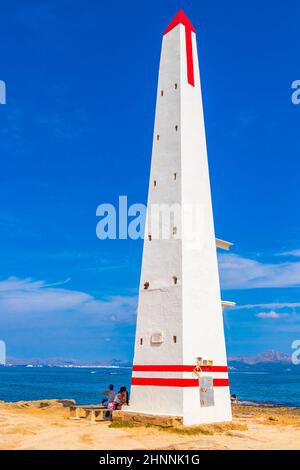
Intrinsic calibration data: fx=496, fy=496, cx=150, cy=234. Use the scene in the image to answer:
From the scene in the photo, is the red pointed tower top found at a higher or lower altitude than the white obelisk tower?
higher

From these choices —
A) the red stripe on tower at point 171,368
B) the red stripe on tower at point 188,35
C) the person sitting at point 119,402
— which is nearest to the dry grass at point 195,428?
the person sitting at point 119,402

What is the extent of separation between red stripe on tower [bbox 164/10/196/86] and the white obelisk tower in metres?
0.05

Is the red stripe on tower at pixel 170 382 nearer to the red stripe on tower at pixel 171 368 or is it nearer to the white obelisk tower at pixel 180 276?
the white obelisk tower at pixel 180 276

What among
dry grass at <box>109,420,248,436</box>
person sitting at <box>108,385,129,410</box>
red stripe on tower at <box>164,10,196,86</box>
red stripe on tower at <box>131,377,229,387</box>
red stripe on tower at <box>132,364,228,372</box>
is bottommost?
dry grass at <box>109,420,248,436</box>

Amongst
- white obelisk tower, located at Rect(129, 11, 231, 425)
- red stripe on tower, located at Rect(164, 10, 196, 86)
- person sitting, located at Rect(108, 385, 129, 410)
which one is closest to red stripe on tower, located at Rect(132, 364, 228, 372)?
white obelisk tower, located at Rect(129, 11, 231, 425)

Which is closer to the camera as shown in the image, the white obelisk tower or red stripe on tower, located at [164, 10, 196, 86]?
the white obelisk tower

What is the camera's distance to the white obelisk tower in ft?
62.7

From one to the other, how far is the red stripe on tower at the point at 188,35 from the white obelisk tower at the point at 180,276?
5 centimetres

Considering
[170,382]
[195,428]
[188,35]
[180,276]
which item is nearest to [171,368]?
[170,382]

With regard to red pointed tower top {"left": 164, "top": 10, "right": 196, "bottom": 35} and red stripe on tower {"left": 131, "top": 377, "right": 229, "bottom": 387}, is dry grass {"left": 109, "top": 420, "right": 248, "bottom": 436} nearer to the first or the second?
red stripe on tower {"left": 131, "top": 377, "right": 229, "bottom": 387}

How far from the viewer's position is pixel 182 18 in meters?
23.3

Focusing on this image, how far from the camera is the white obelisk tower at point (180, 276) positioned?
1911 cm
